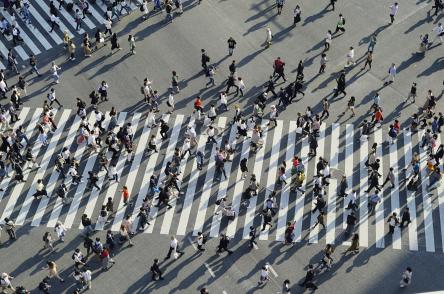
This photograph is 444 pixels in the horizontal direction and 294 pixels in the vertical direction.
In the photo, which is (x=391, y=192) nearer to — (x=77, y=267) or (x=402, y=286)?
(x=402, y=286)

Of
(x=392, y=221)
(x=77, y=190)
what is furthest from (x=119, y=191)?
(x=392, y=221)

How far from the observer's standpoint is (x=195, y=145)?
4469 cm

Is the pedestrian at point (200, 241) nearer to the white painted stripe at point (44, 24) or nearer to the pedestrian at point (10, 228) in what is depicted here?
the pedestrian at point (10, 228)

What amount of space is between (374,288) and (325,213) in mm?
5461

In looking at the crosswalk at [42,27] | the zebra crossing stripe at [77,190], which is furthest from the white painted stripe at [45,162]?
the crosswalk at [42,27]

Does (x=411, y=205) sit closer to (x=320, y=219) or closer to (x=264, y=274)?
(x=320, y=219)

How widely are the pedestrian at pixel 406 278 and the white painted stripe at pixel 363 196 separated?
9.86ft

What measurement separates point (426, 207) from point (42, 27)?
106ft

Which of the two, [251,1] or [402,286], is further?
[251,1]

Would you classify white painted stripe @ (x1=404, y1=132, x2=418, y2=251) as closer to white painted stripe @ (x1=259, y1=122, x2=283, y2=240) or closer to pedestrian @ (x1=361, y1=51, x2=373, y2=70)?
pedestrian @ (x1=361, y1=51, x2=373, y2=70)

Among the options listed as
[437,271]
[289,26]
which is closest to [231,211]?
[437,271]

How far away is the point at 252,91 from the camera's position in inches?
1909

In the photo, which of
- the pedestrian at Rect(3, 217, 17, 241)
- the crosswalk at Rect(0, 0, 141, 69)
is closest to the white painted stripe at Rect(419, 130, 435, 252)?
the pedestrian at Rect(3, 217, 17, 241)

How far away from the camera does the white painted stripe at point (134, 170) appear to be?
4053cm
